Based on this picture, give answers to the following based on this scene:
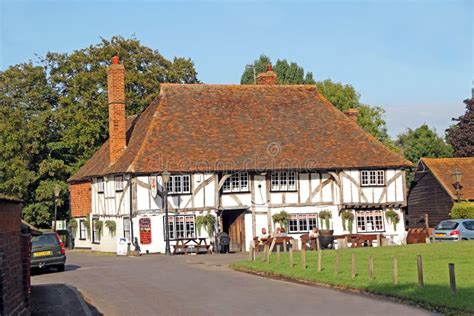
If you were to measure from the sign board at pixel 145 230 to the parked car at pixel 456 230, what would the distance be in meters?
15.0

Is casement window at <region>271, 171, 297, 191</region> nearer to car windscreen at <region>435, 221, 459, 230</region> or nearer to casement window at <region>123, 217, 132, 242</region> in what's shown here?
casement window at <region>123, 217, 132, 242</region>

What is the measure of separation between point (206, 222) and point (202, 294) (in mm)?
22747

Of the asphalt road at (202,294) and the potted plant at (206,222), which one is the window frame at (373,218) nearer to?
the potted plant at (206,222)

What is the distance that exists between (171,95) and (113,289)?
1041 inches

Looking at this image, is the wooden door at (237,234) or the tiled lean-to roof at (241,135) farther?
the wooden door at (237,234)

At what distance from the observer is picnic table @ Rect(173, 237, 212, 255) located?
42156mm

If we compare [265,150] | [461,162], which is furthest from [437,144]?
[265,150]

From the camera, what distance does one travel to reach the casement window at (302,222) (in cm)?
4566

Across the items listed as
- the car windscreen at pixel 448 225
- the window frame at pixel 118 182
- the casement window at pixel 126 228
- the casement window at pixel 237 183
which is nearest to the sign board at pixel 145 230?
the casement window at pixel 126 228

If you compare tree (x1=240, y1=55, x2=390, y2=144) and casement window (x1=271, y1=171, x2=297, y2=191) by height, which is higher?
tree (x1=240, y1=55, x2=390, y2=144)

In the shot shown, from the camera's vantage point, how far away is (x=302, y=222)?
1805 inches

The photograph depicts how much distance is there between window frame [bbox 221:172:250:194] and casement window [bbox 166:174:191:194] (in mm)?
2101

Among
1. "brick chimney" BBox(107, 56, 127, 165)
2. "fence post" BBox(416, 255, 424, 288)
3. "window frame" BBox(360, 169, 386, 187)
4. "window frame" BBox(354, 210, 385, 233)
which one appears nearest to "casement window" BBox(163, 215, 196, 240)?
"brick chimney" BBox(107, 56, 127, 165)

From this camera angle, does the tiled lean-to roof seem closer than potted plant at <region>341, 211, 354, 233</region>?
Yes
